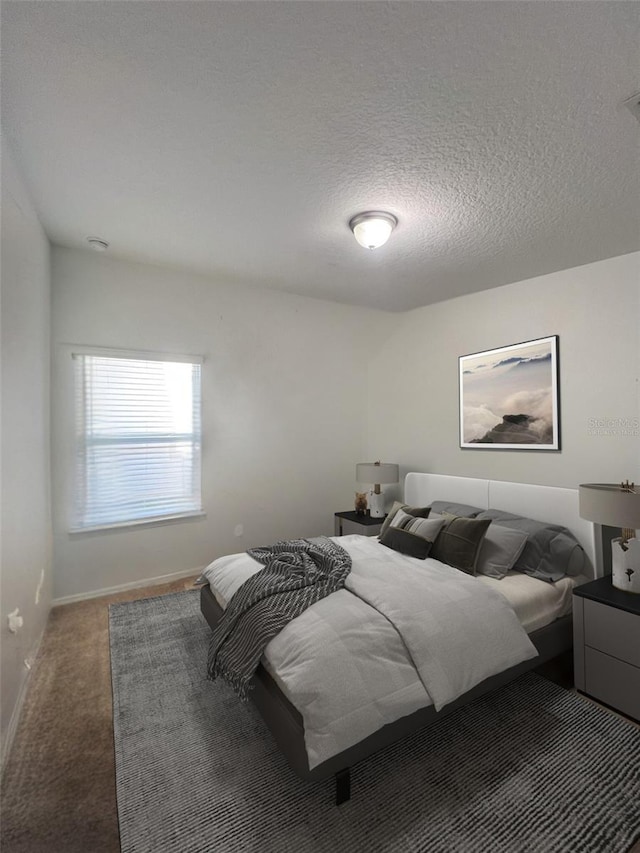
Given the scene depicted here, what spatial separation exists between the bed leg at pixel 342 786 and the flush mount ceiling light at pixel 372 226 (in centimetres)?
273

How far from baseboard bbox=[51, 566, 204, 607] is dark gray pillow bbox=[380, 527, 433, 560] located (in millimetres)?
1989

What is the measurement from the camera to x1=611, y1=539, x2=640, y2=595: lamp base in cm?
225

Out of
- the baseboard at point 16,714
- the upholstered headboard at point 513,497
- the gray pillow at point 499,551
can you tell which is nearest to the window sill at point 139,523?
the baseboard at point 16,714

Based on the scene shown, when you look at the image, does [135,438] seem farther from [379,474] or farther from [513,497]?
[513,497]

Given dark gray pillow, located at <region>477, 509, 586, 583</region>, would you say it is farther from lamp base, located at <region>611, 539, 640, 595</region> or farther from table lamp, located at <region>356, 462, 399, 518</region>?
table lamp, located at <region>356, 462, 399, 518</region>

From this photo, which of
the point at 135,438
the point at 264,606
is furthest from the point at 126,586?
the point at 264,606

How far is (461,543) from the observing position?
267 cm

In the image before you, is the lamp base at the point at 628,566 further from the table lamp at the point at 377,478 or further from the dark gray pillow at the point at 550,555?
the table lamp at the point at 377,478

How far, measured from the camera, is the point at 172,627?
2869mm

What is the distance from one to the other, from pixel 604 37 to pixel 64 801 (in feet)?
11.2

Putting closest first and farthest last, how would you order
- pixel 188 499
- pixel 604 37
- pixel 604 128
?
pixel 604 37
pixel 604 128
pixel 188 499

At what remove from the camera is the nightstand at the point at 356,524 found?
3.98 metres

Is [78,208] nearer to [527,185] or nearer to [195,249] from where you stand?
[195,249]

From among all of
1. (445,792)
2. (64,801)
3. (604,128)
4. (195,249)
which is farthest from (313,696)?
(195,249)
